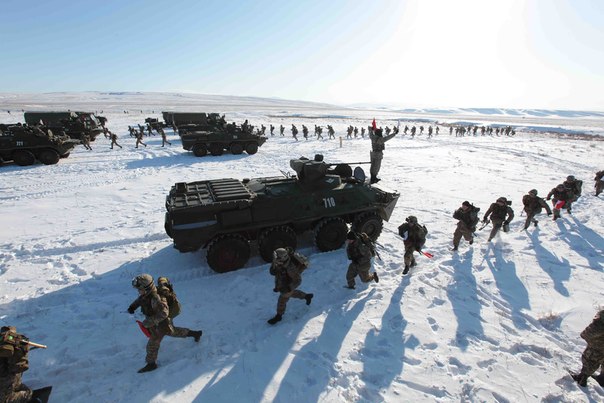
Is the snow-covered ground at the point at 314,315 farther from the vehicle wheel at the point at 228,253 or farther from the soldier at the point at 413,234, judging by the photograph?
the soldier at the point at 413,234

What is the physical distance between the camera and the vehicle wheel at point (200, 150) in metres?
19.6

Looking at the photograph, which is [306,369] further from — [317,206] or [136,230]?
[136,230]

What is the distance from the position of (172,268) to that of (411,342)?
5.08 m

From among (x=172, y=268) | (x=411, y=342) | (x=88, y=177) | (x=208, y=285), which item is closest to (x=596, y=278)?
(x=411, y=342)

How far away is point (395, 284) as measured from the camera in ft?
22.0

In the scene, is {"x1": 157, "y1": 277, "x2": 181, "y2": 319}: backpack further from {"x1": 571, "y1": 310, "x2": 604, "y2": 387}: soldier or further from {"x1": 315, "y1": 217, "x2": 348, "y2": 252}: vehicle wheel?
{"x1": 571, "y1": 310, "x2": 604, "y2": 387}: soldier

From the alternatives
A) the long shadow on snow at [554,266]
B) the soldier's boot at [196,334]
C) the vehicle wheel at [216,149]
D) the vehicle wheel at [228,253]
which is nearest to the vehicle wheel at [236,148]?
the vehicle wheel at [216,149]

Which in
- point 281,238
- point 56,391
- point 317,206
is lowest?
point 56,391

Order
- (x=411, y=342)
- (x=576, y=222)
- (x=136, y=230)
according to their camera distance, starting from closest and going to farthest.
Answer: (x=411, y=342) → (x=136, y=230) → (x=576, y=222)

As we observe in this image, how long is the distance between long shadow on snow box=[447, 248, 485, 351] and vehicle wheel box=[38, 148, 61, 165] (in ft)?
62.8

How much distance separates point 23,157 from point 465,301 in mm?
20257

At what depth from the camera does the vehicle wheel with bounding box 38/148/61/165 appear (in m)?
16.9

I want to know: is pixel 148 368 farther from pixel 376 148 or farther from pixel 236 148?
pixel 236 148

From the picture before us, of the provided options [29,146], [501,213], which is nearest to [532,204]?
[501,213]
